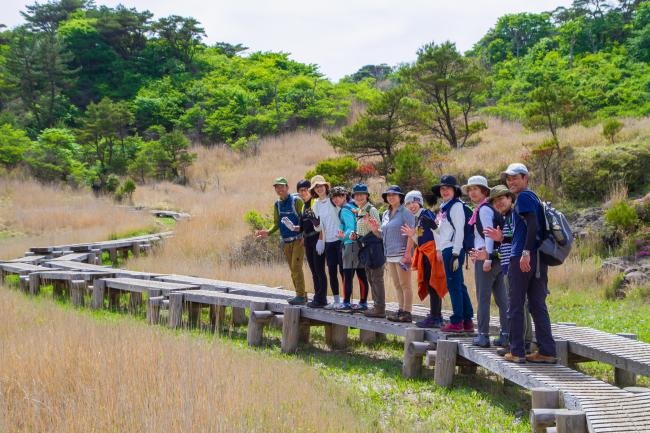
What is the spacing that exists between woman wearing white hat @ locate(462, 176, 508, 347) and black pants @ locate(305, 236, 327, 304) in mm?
2573

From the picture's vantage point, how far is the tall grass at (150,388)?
4996 mm

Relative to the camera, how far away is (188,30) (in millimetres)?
58625

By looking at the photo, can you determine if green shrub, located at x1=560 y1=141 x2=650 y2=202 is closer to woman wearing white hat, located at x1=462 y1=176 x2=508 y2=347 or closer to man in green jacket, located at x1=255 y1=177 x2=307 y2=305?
man in green jacket, located at x1=255 y1=177 x2=307 y2=305

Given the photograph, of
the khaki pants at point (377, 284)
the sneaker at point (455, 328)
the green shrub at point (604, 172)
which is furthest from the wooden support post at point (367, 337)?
the green shrub at point (604, 172)

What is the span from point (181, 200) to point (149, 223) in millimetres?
6154

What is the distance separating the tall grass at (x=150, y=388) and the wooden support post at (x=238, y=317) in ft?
11.5

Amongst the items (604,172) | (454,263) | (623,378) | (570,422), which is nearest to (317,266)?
(454,263)

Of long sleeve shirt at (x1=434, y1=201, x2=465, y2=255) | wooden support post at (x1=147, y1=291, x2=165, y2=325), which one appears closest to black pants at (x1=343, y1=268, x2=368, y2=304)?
long sleeve shirt at (x1=434, y1=201, x2=465, y2=255)

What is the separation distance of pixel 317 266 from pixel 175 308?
2.61 metres

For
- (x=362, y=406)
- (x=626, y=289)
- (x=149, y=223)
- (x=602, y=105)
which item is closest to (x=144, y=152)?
(x=149, y=223)

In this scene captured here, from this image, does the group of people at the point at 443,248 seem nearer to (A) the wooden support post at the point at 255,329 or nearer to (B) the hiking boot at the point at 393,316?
(B) the hiking boot at the point at 393,316

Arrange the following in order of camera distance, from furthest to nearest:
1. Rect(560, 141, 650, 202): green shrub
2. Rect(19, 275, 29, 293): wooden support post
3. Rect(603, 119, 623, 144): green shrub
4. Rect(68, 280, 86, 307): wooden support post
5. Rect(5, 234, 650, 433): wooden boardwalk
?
Rect(603, 119, 623, 144): green shrub, Rect(560, 141, 650, 202): green shrub, Rect(19, 275, 29, 293): wooden support post, Rect(68, 280, 86, 307): wooden support post, Rect(5, 234, 650, 433): wooden boardwalk

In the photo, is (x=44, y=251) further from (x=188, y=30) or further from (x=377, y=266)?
(x=188, y=30)

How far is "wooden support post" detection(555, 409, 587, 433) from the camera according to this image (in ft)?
15.2
